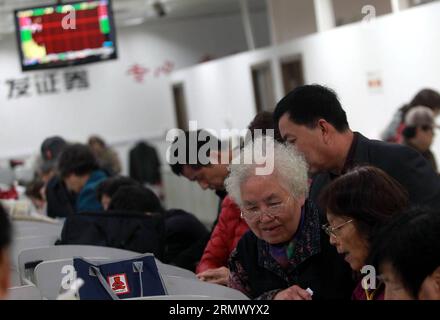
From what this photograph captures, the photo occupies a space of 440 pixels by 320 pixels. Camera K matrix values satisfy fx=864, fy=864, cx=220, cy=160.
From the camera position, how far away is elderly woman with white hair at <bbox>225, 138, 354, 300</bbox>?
2635 mm

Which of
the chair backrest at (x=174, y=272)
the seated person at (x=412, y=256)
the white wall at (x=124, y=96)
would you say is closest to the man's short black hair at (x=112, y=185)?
the chair backrest at (x=174, y=272)

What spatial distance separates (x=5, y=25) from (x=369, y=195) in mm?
14297

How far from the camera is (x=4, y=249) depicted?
1477mm

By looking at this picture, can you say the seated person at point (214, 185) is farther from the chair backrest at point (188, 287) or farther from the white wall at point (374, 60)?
the white wall at point (374, 60)

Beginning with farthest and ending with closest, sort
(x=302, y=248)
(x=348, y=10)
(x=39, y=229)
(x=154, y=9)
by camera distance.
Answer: (x=154, y=9), (x=348, y=10), (x=39, y=229), (x=302, y=248)

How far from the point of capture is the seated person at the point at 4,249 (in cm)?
146

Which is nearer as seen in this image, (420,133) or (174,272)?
(174,272)

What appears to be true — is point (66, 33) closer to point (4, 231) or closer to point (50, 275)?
point (50, 275)

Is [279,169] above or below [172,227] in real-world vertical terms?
above

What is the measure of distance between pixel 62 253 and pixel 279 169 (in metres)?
1.36

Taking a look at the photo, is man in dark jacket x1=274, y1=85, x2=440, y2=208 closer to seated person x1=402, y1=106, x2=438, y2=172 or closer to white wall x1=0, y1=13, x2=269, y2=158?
seated person x1=402, y1=106, x2=438, y2=172

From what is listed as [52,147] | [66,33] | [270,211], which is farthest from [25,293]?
[66,33]
